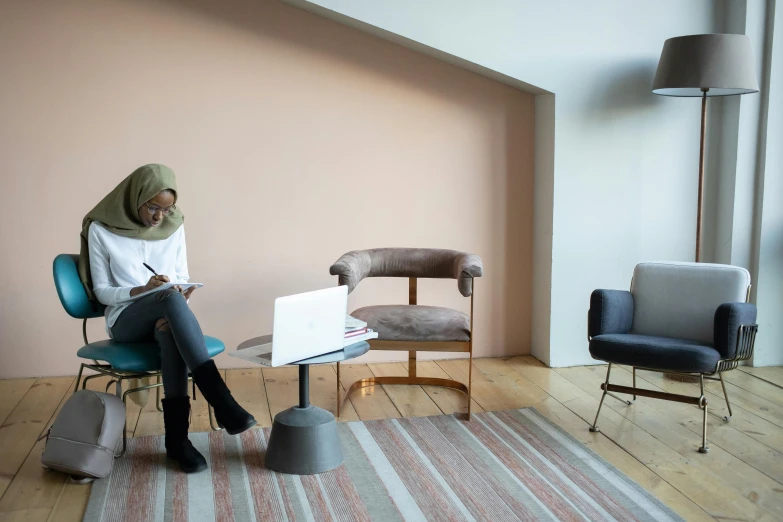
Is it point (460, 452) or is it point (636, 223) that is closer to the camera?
point (460, 452)

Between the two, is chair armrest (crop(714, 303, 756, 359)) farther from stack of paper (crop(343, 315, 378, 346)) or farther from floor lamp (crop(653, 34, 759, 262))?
stack of paper (crop(343, 315, 378, 346))

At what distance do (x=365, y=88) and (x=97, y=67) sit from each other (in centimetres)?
140

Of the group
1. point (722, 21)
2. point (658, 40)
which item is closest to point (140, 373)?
point (658, 40)

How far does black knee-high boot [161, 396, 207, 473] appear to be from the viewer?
273cm

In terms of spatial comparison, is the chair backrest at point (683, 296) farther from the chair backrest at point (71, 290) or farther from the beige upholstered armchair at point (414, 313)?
the chair backrest at point (71, 290)

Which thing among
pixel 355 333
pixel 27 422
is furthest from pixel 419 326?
pixel 27 422

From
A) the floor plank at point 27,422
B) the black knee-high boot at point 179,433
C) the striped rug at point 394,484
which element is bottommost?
the striped rug at point 394,484

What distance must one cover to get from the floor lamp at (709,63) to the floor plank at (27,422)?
3.43 m

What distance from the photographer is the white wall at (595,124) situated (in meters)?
3.97

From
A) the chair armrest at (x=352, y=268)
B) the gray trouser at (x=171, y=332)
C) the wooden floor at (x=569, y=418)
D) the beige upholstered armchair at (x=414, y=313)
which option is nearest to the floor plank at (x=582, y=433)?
the wooden floor at (x=569, y=418)

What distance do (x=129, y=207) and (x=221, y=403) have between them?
2.95 ft

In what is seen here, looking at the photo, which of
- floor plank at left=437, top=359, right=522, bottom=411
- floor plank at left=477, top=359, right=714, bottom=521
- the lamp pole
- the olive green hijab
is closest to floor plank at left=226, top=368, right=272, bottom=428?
the olive green hijab

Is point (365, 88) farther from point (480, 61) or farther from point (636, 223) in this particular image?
point (636, 223)

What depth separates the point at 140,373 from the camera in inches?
112
